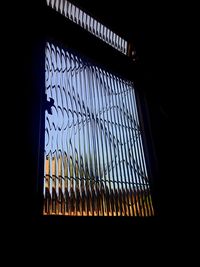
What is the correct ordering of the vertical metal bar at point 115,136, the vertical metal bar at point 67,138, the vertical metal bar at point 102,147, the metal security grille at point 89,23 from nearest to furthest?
the vertical metal bar at point 67,138 → the vertical metal bar at point 102,147 → the vertical metal bar at point 115,136 → the metal security grille at point 89,23

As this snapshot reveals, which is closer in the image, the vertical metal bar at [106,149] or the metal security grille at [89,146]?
the metal security grille at [89,146]

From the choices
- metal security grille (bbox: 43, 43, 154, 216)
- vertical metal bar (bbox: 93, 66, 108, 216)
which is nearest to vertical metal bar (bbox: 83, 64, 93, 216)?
metal security grille (bbox: 43, 43, 154, 216)

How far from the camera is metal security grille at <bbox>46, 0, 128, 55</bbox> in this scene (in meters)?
2.27

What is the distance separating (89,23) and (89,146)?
135cm

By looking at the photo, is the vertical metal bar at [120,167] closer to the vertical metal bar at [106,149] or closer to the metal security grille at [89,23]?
the vertical metal bar at [106,149]

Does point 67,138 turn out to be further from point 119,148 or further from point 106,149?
point 119,148

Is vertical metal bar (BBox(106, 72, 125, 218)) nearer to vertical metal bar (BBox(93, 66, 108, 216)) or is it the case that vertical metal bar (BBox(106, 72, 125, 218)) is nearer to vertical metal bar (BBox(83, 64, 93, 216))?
vertical metal bar (BBox(93, 66, 108, 216))

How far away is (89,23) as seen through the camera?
2.55 metres

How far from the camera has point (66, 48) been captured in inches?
86.0

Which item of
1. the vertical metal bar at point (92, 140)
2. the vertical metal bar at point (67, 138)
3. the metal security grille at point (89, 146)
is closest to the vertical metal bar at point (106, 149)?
the metal security grille at point (89, 146)

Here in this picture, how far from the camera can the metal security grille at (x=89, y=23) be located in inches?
89.4

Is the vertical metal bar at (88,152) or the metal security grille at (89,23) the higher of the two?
the metal security grille at (89,23)

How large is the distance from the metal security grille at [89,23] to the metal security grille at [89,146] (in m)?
0.42

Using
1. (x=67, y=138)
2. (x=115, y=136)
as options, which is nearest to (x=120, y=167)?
(x=115, y=136)
